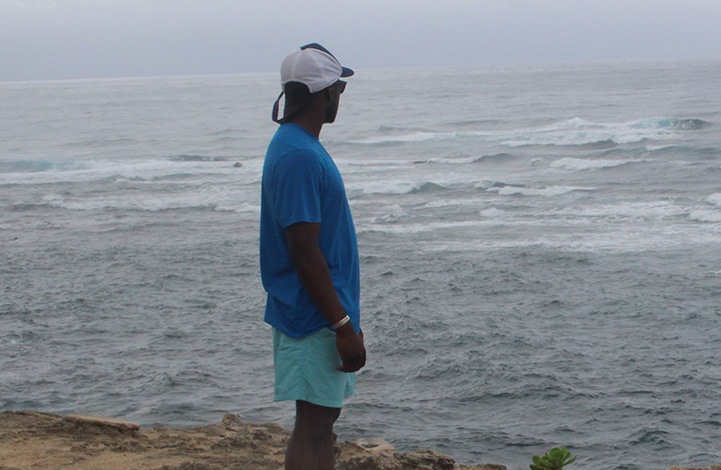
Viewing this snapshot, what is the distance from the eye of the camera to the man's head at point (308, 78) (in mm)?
2297

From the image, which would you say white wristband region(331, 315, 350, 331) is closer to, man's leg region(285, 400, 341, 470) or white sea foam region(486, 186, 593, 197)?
man's leg region(285, 400, 341, 470)

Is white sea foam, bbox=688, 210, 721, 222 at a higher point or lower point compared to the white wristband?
lower

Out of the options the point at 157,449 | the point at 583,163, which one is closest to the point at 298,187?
the point at 157,449

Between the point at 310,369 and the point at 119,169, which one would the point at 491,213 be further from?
the point at 119,169

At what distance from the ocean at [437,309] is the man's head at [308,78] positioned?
297 centimetres

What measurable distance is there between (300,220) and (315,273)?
6.5 inches

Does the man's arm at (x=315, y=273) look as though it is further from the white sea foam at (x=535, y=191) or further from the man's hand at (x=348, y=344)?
the white sea foam at (x=535, y=191)

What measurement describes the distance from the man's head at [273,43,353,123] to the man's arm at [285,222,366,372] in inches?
15.5

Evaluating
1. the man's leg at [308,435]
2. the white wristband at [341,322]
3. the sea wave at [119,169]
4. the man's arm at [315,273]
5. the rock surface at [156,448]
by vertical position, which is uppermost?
the man's arm at [315,273]

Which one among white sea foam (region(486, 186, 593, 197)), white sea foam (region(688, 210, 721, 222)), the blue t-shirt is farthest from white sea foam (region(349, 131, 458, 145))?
the blue t-shirt

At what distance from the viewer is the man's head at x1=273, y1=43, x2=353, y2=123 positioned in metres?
2.30

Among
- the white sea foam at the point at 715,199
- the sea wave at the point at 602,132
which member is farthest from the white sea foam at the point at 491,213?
the sea wave at the point at 602,132

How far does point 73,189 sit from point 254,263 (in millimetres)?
11593

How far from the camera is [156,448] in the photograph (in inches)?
159
